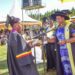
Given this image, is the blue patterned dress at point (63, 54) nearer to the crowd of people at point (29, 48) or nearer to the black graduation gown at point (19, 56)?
the crowd of people at point (29, 48)

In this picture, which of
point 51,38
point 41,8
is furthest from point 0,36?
point 41,8

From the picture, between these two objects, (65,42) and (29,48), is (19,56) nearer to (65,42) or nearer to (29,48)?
(29,48)

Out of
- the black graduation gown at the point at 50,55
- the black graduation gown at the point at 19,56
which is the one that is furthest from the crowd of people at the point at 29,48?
the black graduation gown at the point at 50,55

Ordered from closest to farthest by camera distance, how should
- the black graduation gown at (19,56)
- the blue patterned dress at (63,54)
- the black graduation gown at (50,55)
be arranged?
the black graduation gown at (19,56) → the blue patterned dress at (63,54) → the black graduation gown at (50,55)

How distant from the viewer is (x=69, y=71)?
6.20 metres

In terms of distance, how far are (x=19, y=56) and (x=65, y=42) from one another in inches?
36.3

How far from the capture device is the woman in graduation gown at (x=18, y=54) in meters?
5.91

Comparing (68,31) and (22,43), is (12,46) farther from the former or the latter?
(68,31)

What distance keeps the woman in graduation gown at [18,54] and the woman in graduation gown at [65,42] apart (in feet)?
2.16

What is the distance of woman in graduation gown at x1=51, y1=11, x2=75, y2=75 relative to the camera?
5.96 meters

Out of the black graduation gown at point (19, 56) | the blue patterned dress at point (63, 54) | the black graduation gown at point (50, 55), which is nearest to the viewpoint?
the black graduation gown at point (19, 56)

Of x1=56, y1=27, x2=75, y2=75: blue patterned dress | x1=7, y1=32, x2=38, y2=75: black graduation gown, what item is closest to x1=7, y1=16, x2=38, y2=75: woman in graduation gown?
x1=7, y1=32, x2=38, y2=75: black graduation gown

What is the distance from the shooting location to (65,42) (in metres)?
5.98

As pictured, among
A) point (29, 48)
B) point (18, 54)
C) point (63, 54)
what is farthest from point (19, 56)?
point (63, 54)
